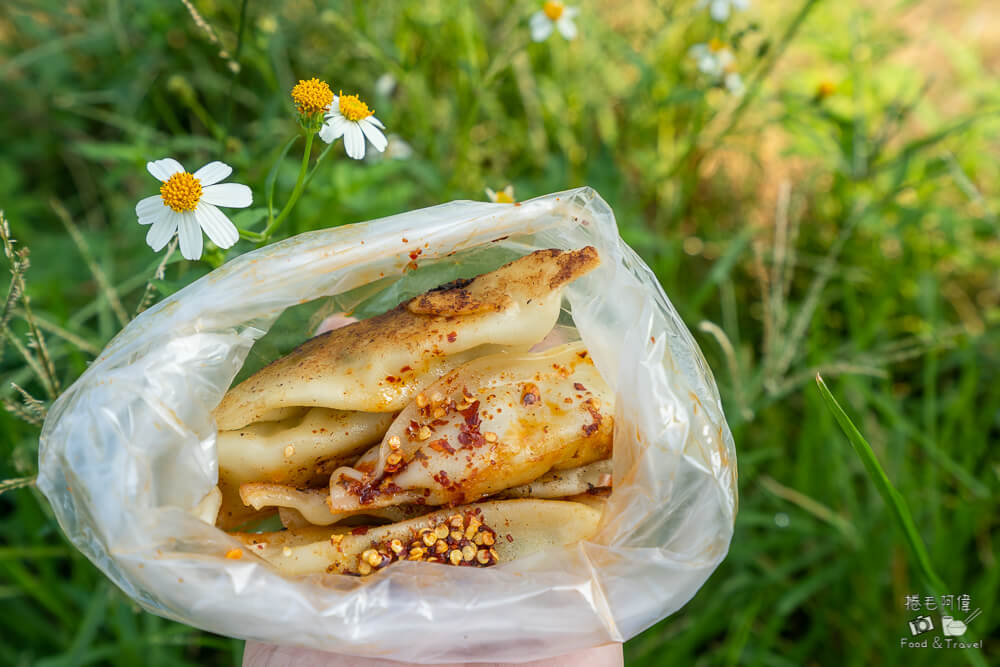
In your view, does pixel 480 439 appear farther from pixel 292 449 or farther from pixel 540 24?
pixel 540 24

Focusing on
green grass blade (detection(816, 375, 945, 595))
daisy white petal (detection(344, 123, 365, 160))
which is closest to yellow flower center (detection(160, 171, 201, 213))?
daisy white petal (detection(344, 123, 365, 160))

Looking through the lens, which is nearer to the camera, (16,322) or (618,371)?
(618,371)

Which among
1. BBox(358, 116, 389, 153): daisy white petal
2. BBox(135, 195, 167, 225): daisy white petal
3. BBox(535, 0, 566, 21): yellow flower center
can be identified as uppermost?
BBox(535, 0, 566, 21): yellow flower center

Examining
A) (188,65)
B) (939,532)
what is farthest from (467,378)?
(188,65)

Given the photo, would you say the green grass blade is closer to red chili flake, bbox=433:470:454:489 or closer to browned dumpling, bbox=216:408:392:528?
red chili flake, bbox=433:470:454:489

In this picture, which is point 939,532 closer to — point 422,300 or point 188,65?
point 422,300

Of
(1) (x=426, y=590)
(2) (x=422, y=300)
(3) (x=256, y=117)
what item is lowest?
(1) (x=426, y=590)

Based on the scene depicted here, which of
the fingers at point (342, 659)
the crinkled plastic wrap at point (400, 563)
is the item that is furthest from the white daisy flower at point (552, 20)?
Result: the fingers at point (342, 659)

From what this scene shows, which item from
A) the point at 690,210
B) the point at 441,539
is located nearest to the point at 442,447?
the point at 441,539
